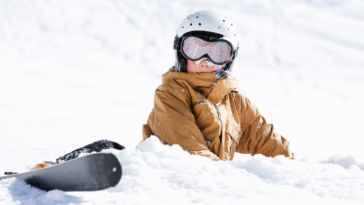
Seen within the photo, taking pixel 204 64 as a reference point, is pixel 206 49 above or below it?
above

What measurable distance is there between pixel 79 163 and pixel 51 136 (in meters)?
4.20

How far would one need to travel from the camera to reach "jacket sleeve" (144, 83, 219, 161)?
211cm

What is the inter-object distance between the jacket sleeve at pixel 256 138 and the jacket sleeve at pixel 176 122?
0.61 metres

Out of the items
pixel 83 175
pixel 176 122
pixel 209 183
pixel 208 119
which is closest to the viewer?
pixel 83 175

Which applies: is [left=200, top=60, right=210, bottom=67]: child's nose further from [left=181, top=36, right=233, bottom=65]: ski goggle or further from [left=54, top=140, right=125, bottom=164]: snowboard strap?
[left=54, top=140, right=125, bottom=164]: snowboard strap

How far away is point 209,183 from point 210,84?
3.78 ft

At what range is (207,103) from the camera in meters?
2.37

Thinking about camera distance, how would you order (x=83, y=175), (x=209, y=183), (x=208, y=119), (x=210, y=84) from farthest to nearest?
1. (x=210, y=84)
2. (x=208, y=119)
3. (x=209, y=183)
4. (x=83, y=175)

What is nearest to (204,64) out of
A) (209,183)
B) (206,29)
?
(206,29)

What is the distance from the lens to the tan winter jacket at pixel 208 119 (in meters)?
2.19

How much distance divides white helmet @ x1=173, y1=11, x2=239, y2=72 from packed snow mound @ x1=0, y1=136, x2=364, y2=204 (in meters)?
1.18

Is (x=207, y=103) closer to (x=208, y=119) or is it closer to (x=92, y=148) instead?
(x=208, y=119)

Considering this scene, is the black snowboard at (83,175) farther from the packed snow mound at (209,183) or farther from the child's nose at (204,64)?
the child's nose at (204,64)

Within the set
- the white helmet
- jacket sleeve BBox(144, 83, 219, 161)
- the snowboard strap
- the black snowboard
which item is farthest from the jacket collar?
the black snowboard
